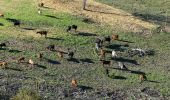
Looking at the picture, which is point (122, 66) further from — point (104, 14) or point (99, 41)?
point (104, 14)

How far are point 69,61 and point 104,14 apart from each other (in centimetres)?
1677

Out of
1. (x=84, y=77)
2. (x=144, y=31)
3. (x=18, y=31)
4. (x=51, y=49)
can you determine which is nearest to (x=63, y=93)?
(x=84, y=77)

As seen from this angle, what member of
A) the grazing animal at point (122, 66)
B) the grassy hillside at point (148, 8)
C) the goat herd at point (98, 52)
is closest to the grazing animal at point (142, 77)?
the goat herd at point (98, 52)

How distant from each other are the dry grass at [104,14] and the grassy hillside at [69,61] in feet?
5.41

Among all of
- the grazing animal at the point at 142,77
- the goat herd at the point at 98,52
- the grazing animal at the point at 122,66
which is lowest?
the grazing animal at the point at 142,77

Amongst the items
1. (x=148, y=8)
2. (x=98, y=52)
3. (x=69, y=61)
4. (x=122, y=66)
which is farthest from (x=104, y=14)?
(x=122, y=66)

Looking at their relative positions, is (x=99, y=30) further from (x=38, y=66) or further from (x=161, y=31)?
(x=38, y=66)

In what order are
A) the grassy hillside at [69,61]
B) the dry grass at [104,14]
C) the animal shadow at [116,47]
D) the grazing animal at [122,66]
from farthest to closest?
the dry grass at [104,14] < the animal shadow at [116,47] < the grazing animal at [122,66] < the grassy hillside at [69,61]

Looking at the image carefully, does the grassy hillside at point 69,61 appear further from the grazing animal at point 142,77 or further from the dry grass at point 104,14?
the dry grass at point 104,14

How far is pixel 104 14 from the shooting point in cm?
6562

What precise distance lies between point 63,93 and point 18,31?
15492mm

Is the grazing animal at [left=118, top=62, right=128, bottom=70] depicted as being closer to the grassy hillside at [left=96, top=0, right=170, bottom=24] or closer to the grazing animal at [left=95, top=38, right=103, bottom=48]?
the grazing animal at [left=95, top=38, right=103, bottom=48]

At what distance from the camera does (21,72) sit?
1833 inches

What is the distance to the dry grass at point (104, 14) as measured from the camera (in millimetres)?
63125
